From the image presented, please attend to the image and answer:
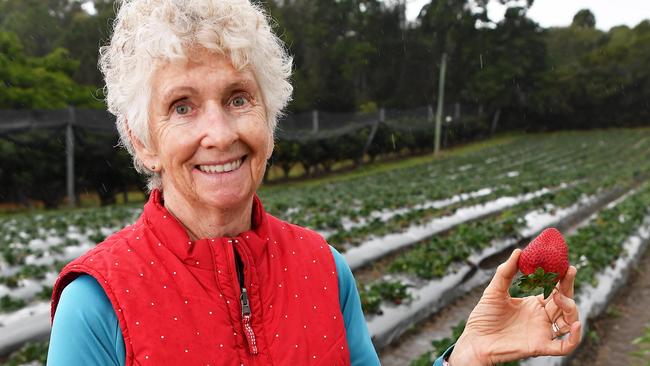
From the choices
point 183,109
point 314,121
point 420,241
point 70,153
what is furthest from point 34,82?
point 183,109

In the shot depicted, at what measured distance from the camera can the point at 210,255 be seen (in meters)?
1.30

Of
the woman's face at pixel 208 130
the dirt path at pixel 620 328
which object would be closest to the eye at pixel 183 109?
Result: the woman's face at pixel 208 130

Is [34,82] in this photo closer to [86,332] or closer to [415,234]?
[415,234]

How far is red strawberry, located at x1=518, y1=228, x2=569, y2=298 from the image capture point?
1421 mm

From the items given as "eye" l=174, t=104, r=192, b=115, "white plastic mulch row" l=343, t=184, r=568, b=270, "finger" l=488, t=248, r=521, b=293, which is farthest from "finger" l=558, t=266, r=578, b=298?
"white plastic mulch row" l=343, t=184, r=568, b=270

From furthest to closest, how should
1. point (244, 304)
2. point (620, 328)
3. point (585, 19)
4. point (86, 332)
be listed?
point (585, 19)
point (620, 328)
point (244, 304)
point (86, 332)

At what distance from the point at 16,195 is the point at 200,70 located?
70.8 ft

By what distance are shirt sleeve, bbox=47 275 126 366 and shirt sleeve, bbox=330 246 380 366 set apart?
574 mm

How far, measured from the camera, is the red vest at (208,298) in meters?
1.20

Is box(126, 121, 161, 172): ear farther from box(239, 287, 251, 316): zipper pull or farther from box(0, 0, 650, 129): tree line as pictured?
box(0, 0, 650, 129): tree line

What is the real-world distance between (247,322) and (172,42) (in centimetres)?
62

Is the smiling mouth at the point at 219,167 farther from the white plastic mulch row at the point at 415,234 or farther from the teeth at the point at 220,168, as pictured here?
the white plastic mulch row at the point at 415,234

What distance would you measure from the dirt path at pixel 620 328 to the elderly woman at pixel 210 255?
405 centimetres

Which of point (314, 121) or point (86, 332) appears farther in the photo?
point (314, 121)
